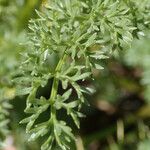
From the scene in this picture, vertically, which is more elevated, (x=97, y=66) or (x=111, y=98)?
(x=97, y=66)

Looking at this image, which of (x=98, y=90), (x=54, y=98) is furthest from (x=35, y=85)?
(x=98, y=90)

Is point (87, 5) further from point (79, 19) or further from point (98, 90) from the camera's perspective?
point (98, 90)

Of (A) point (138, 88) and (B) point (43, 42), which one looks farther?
(A) point (138, 88)

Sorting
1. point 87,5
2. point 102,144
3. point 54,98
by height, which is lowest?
point 102,144

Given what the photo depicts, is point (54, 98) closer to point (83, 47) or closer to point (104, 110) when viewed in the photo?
point (83, 47)

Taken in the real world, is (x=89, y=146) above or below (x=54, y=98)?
below

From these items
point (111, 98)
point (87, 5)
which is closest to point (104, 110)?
point (111, 98)

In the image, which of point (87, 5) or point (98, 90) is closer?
point (87, 5)
